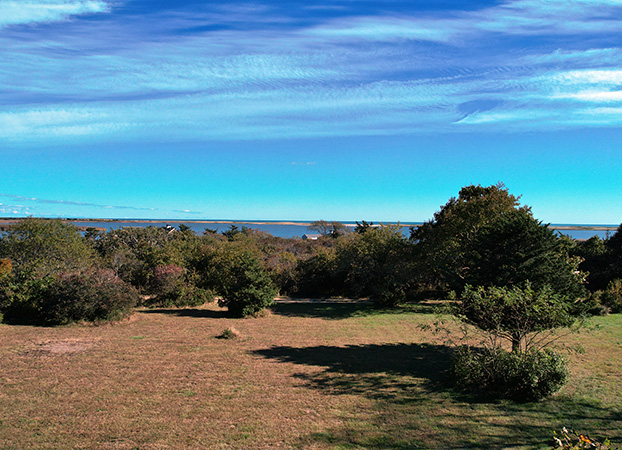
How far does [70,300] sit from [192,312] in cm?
706

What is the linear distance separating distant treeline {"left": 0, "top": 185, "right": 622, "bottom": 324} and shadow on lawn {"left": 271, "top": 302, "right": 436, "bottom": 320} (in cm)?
118

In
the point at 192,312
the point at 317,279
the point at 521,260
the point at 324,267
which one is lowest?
the point at 192,312

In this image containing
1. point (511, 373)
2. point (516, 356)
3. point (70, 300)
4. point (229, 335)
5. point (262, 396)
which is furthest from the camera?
point (70, 300)

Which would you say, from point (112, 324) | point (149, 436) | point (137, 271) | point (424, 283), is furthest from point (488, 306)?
point (137, 271)

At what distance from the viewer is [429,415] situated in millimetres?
8148

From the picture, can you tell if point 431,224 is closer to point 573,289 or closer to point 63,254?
point 573,289

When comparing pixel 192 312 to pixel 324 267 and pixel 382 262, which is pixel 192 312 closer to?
pixel 324 267

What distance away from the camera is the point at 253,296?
21062mm

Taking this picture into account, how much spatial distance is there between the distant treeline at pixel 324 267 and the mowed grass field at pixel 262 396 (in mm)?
2456

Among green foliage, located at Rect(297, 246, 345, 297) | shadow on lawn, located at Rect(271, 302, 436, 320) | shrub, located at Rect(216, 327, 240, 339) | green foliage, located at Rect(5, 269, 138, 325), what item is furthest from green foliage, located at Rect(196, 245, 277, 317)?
green foliage, located at Rect(297, 246, 345, 297)

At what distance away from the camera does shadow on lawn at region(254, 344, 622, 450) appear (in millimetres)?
6953

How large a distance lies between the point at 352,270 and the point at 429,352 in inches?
510

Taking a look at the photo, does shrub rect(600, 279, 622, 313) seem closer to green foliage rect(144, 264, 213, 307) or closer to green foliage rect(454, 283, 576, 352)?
green foliage rect(454, 283, 576, 352)

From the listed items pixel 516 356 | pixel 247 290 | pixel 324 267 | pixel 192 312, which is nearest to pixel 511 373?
pixel 516 356
